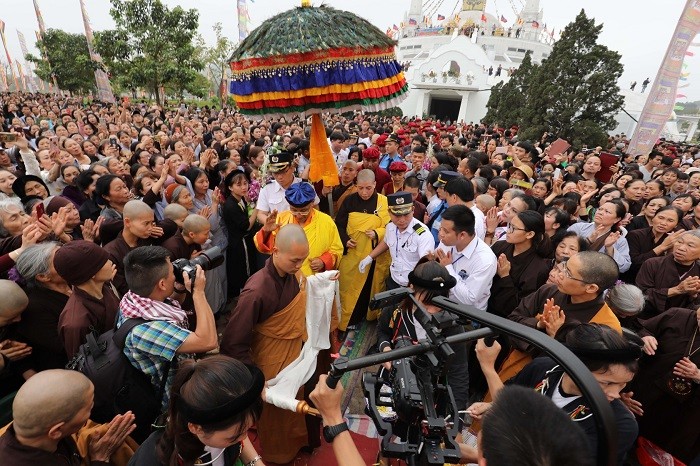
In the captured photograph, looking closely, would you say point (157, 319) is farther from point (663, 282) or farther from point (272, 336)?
point (663, 282)

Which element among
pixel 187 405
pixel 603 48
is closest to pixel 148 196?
pixel 187 405

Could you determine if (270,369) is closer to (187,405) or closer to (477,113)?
(187,405)

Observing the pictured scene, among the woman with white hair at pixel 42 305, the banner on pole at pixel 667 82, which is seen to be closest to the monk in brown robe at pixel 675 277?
the woman with white hair at pixel 42 305

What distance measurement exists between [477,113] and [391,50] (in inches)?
1550

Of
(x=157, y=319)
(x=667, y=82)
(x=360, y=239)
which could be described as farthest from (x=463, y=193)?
(x=667, y=82)

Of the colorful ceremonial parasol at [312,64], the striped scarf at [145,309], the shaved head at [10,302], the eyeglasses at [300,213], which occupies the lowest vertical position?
the shaved head at [10,302]

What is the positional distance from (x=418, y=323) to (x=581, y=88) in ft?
57.7

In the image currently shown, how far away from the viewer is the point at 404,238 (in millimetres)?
3830

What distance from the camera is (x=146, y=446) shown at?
1.54 m

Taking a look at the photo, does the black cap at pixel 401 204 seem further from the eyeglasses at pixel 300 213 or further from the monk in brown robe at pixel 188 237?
the monk in brown robe at pixel 188 237

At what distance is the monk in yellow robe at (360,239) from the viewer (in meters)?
4.33

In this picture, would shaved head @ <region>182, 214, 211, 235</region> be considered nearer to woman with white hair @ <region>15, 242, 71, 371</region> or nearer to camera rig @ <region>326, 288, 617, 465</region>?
woman with white hair @ <region>15, 242, 71, 371</region>

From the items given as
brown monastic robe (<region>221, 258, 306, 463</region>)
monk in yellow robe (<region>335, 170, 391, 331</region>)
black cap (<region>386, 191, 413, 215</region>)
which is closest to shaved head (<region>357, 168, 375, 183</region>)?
monk in yellow robe (<region>335, 170, 391, 331</region>)

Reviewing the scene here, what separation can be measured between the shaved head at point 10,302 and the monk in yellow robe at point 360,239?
2.94m
